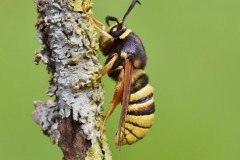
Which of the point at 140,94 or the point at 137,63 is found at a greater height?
the point at 137,63

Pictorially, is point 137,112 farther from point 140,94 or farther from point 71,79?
point 71,79

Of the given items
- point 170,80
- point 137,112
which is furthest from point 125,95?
point 170,80

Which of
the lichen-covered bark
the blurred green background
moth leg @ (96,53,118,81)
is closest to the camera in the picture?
the lichen-covered bark

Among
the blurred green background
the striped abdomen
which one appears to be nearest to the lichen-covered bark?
A: the striped abdomen

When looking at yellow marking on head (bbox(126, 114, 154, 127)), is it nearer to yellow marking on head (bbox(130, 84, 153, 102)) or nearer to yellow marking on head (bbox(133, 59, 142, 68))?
yellow marking on head (bbox(130, 84, 153, 102))

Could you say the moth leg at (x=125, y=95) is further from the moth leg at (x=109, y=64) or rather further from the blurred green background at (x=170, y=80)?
the blurred green background at (x=170, y=80)

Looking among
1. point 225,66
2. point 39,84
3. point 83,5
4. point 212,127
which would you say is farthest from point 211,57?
point 83,5

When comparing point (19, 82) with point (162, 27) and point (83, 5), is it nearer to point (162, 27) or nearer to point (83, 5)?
point (162, 27)
